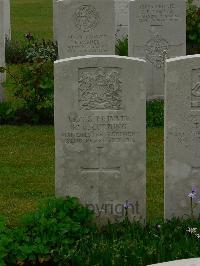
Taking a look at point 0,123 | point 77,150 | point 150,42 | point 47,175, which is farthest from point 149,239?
point 150,42

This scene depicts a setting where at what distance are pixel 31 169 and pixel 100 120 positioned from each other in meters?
2.39

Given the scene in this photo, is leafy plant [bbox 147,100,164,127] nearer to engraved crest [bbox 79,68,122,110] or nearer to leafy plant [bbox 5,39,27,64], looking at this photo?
engraved crest [bbox 79,68,122,110]

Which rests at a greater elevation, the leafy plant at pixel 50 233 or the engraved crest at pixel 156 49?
the engraved crest at pixel 156 49

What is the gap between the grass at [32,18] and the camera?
2383 centimetres

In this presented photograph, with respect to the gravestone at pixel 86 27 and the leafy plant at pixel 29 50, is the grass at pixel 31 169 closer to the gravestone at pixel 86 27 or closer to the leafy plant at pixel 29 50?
the gravestone at pixel 86 27

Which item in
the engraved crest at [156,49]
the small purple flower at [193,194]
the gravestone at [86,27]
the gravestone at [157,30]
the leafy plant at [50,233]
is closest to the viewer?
the leafy plant at [50,233]

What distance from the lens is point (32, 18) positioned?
2756cm

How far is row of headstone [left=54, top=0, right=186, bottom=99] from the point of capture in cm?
1174

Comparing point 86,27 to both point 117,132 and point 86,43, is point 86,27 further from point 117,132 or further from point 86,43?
point 117,132

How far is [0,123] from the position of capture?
37.8 ft

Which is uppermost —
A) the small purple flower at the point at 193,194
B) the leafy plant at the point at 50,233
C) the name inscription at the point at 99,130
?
the name inscription at the point at 99,130

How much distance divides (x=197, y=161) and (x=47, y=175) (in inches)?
91.7

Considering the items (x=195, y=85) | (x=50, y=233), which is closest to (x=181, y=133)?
(x=195, y=85)

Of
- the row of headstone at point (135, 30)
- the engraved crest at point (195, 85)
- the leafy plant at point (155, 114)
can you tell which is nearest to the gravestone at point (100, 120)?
the engraved crest at point (195, 85)
